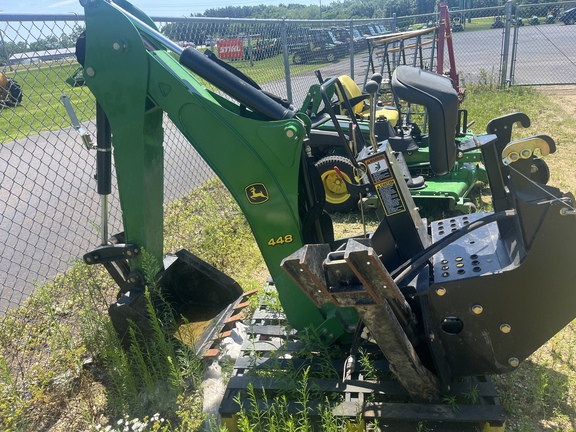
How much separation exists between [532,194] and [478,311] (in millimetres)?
604

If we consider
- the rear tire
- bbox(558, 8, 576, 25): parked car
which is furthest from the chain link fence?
bbox(558, 8, 576, 25): parked car

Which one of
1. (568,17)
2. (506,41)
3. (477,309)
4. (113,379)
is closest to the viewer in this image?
(477,309)

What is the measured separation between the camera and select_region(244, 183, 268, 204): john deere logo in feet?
8.49

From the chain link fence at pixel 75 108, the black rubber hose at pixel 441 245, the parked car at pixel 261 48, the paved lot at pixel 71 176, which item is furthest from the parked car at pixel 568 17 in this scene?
the black rubber hose at pixel 441 245

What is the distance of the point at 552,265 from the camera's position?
212 centimetres

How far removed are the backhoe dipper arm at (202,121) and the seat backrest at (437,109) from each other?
0.62m

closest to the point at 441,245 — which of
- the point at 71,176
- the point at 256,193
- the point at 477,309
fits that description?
the point at 477,309

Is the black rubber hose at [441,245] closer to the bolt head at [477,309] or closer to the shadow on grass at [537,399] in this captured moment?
the bolt head at [477,309]

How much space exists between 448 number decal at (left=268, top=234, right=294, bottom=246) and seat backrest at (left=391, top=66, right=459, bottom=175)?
90 centimetres

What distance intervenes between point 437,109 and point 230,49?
4793 millimetres

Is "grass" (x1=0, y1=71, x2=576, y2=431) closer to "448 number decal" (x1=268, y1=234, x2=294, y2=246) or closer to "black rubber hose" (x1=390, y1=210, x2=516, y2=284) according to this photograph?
"black rubber hose" (x1=390, y1=210, x2=516, y2=284)

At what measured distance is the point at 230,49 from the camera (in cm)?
662

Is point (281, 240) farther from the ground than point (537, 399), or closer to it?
farther from the ground

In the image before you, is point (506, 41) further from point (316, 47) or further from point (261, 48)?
point (261, 48)
